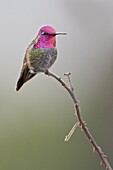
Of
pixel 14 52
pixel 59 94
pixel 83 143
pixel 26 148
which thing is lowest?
pixel 83 143

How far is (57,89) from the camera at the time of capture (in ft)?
3.81

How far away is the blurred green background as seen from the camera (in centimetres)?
110

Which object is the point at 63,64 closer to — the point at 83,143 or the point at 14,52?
the point at 14,52

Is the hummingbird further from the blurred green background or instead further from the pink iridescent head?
the blurred green background

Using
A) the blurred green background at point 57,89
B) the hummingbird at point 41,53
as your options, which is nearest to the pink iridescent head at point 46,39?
the hummingbird at point 41,53

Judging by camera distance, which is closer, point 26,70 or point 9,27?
point 26,70

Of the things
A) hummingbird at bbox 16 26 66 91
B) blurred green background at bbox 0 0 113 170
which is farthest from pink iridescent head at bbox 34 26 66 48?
blurred green background at bbox 0 0 113 170

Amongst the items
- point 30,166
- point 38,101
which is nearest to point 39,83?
point 38,101

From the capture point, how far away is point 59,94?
1.17m

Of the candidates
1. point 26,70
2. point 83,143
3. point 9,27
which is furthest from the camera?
point 83,143

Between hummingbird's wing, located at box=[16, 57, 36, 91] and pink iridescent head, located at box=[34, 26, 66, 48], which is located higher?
pink iridescent head, located at box=[34, 26, 66, 48]

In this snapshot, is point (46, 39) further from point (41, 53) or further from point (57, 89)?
point (57, 89)

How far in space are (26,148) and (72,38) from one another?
0.49 meters

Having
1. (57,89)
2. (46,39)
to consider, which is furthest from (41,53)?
(57,89)
